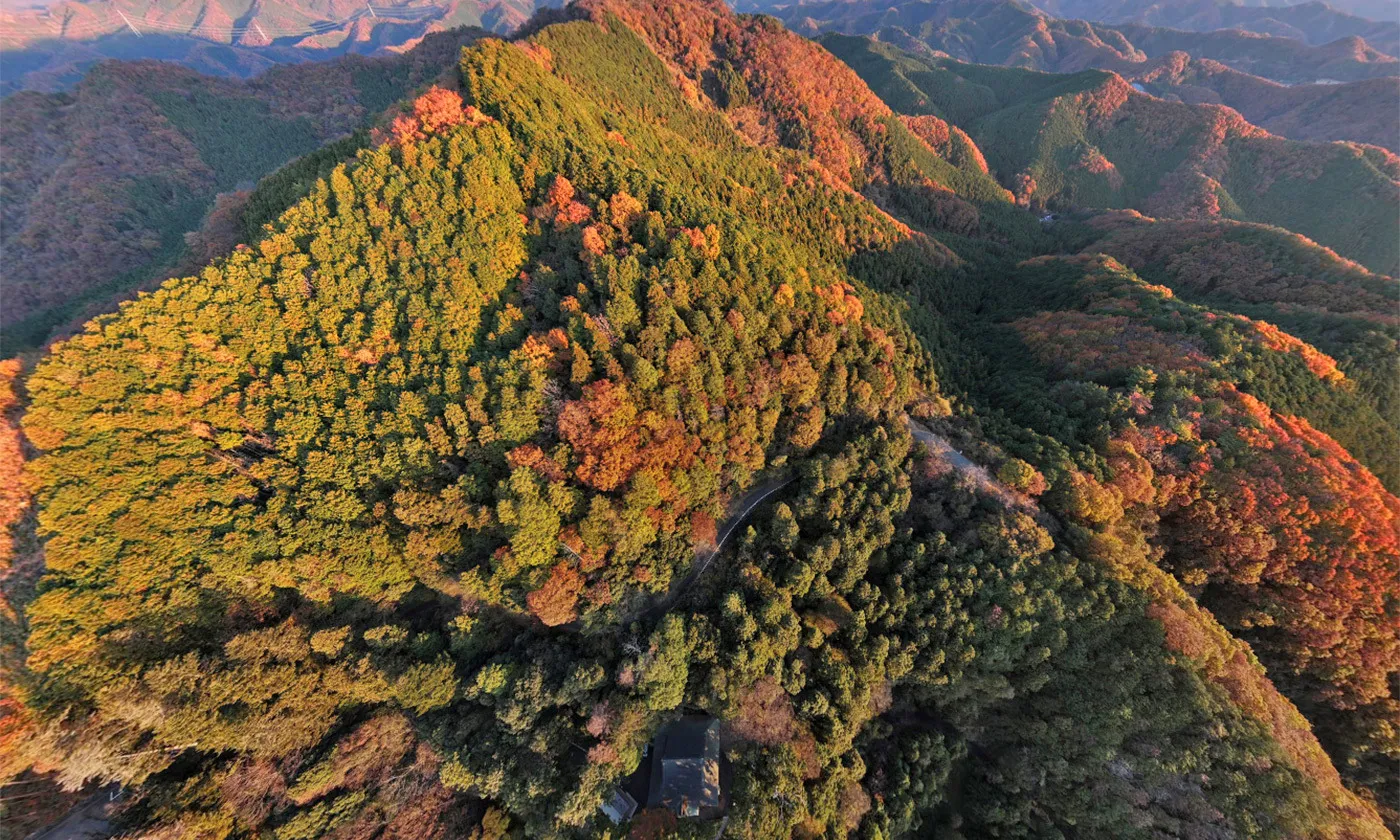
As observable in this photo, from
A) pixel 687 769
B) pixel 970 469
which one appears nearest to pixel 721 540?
pixel 687 769

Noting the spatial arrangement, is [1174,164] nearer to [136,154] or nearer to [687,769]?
[687,769]

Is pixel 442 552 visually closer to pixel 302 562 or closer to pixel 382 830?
pixel 302 562

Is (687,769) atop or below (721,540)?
below

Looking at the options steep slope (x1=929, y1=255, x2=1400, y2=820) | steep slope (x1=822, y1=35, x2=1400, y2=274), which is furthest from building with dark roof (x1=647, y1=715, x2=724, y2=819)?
steep slope (x1=822, y1=35, x2=1400, y2=274)

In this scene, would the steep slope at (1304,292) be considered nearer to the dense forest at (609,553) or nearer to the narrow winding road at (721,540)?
the dense forest at (609,553)

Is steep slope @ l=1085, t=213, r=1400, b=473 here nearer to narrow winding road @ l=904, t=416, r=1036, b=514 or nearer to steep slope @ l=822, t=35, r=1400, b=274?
narrow winding road @ l=904, t=416, r=1036, b=514

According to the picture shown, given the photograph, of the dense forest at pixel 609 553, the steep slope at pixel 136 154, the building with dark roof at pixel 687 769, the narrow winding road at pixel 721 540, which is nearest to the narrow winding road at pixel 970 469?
the dense forest at pixel 609 553
